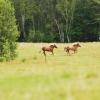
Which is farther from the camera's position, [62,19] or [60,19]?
[62,19]

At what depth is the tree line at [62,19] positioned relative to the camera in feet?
297

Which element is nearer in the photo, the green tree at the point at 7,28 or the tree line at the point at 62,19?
the green tree at the point at 7,28

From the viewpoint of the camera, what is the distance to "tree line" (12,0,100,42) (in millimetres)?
90512

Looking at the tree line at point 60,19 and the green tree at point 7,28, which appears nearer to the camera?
the green tree at point 7,28

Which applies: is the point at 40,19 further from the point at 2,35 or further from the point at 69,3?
the point at 2,35

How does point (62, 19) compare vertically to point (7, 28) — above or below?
above

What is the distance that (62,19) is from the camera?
9412cm

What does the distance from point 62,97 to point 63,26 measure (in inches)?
3314

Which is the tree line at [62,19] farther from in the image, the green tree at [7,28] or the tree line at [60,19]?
the green tree at [7,28]

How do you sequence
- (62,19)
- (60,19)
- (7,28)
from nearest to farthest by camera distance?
(7,28) → (60,19) → (62,19)

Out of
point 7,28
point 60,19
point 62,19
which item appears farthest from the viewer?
point 62,19

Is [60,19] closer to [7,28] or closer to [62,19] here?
[62,19]

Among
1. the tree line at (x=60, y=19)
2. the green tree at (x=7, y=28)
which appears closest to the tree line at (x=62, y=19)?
the tree line at (x=60, y=19)

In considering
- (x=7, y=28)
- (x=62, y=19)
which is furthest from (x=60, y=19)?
(x=7, y=28)
